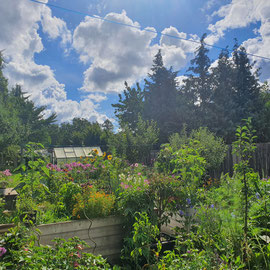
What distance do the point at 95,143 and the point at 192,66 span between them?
17494 mm

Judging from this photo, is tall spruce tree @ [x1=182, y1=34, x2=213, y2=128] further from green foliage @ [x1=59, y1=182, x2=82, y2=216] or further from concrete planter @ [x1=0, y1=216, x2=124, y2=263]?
concrete planter @ [x1=0, y1=216, x2=124, y2=263]

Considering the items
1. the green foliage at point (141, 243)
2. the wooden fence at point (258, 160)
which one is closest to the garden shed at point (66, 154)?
the wooden fence at point (258, 160)

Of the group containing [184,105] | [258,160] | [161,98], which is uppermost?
[161,98]

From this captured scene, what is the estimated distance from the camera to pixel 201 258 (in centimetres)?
182

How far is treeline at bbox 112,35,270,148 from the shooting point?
18.0m

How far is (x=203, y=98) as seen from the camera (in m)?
21.1

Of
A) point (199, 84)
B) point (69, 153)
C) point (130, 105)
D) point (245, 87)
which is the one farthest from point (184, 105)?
point (69, 153)

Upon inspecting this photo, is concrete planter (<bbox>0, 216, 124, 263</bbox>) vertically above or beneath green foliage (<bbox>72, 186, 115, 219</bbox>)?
beneath

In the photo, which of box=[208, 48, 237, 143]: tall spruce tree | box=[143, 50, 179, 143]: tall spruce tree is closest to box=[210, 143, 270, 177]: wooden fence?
box=[208, 48, 237, 143]: tall spruce tree

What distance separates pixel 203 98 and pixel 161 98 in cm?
373

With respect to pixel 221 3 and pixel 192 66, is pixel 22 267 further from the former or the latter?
pixel 192 66

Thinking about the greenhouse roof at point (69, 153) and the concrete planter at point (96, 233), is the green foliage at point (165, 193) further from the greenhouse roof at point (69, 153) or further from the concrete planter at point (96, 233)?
the greenhouse roof at point (69, 153)

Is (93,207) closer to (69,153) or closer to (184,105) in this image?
(69,153)

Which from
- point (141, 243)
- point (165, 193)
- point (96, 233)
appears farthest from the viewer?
point (165, 193)
